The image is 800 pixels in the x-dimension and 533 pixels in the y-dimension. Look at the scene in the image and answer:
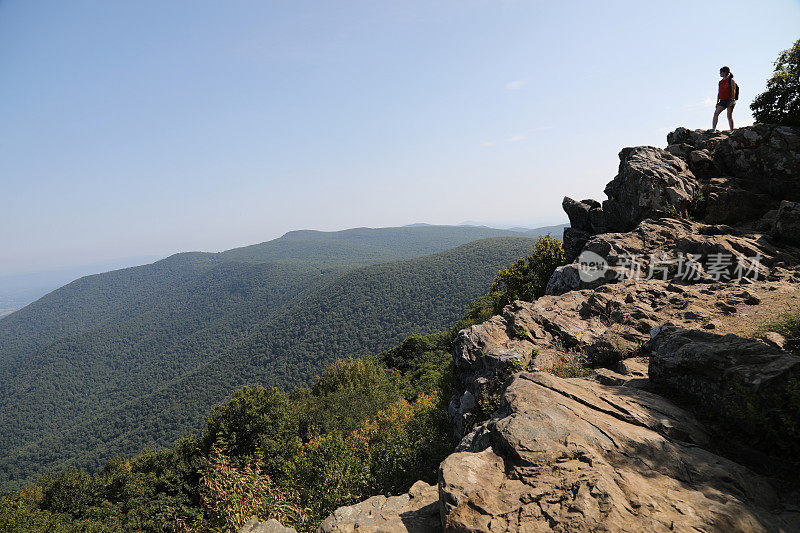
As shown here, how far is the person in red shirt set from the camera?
18672 millimetres

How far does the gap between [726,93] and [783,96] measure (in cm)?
312

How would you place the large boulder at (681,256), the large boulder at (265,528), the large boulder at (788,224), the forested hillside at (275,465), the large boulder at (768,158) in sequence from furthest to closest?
the large boulder at (768,158) → the large boulder at (788,224) → the large boulder at (681,256) → the forested hillside at (275,465) → the large boulder at (265,528)

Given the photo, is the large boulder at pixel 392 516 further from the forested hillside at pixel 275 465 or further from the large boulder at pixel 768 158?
the large boulder at pixel 768 158

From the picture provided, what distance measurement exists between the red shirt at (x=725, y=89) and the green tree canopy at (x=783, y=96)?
2.37 m

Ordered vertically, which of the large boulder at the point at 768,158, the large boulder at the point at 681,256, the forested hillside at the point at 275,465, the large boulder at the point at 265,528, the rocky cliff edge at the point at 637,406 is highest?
the large boulder at the point at 768,158

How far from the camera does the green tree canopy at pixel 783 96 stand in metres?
18.2

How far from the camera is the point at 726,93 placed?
1938cm

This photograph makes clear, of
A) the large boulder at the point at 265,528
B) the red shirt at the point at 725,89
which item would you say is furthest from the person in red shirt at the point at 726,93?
the large boulder at the point at 265,528

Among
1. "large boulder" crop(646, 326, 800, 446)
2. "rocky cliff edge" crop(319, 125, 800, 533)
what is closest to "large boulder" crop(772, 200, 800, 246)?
"rocky cliff edge" crop(319, 125, 800, 533)

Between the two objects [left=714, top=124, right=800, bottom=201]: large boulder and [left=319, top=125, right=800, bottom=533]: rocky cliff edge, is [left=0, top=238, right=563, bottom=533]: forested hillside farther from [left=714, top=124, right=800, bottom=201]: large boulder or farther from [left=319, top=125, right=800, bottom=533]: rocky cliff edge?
[left=714, top=124, right=800, bottom=201]: large boulder

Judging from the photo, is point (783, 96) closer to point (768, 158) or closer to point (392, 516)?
point (768, 158)

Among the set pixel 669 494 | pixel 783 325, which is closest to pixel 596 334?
pixel 783 325

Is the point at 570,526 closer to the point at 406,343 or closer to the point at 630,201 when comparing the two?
the point at 630,201

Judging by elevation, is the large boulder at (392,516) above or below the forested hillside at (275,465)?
above
